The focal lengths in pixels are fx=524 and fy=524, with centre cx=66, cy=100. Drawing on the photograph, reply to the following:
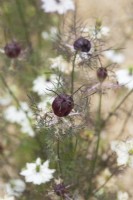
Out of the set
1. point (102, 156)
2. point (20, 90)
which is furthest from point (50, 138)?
point (20, 90)

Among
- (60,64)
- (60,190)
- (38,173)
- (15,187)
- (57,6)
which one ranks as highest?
(57,6)

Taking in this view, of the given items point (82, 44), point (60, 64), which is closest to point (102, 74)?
A: point (82, 44)

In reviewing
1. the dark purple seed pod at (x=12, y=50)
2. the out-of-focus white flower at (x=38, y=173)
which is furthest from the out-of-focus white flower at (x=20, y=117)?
the out-of-focus white flower at (x=38, y=173)

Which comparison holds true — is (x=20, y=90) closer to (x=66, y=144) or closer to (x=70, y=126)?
(x=66, y=144)

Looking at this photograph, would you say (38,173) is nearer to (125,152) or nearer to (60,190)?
(60,190)

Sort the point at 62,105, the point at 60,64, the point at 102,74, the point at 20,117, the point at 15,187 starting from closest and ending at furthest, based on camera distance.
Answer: the point at 62,105 → the point at 102,74 → the point at 60,64 → the point at 15,187 → the point at 20,117
